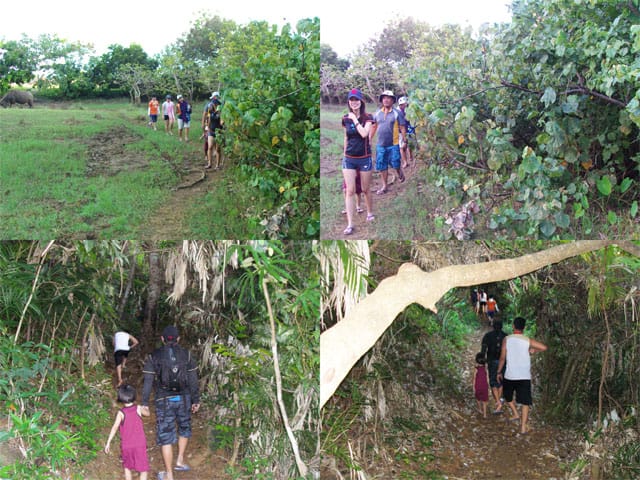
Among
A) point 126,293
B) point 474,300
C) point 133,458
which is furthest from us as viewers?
point 474,300

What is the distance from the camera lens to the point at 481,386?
4324 millimetres

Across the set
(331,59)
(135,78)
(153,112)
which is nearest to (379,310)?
(331,59)

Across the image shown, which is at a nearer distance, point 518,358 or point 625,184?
point 518,358

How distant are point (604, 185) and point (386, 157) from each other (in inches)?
57.4

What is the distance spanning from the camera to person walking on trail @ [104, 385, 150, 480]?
3863 millimetres

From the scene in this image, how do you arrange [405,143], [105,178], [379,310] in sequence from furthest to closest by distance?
[105,178] → [405,143] → [379,310]

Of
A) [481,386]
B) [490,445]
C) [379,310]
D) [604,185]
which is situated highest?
[604,185]

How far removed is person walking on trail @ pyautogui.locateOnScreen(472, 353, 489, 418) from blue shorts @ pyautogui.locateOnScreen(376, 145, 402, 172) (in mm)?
1421

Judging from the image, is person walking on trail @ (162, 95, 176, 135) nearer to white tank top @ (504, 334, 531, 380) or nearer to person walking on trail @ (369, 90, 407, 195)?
person walking on trail @ (369, 90, 407, 195)

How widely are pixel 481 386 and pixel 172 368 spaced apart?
1994mm

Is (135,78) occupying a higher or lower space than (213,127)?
higher

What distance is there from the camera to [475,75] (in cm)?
447

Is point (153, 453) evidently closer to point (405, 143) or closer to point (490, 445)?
point (490, 445)

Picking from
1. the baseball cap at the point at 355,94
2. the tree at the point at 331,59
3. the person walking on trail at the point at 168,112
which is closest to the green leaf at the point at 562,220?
the baseball cap at the point at 355,94
